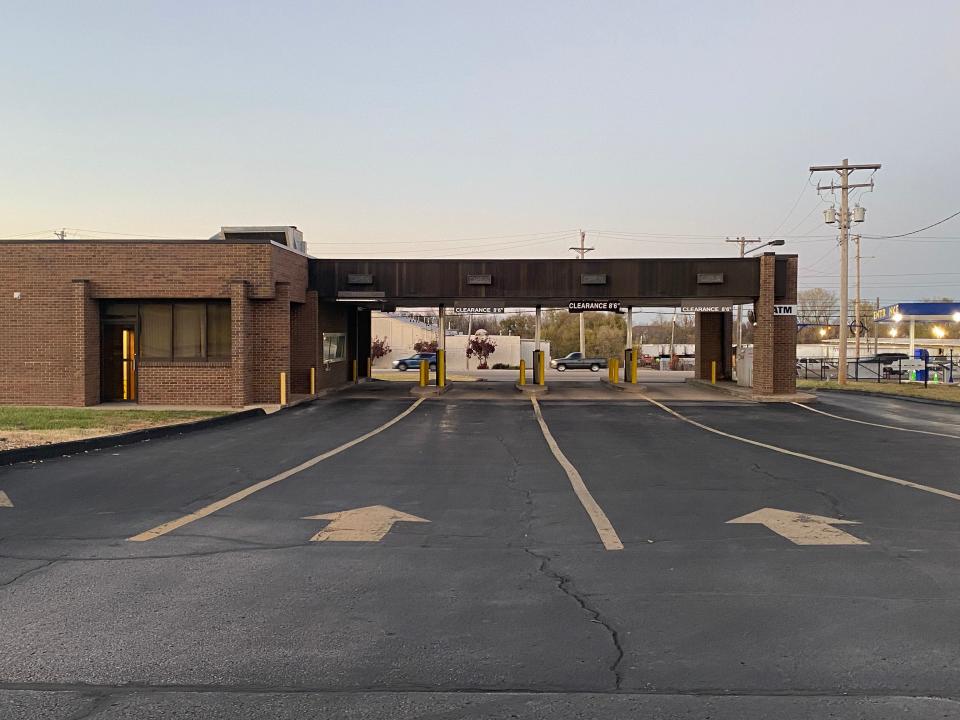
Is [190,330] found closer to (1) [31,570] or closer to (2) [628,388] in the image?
(2) [628,388]

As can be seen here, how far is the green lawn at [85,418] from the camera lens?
687 inches

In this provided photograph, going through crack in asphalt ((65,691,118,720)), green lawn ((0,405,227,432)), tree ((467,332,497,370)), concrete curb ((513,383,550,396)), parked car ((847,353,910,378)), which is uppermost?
tree ((467,332,497,370))

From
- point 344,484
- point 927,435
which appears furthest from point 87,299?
point 927,435

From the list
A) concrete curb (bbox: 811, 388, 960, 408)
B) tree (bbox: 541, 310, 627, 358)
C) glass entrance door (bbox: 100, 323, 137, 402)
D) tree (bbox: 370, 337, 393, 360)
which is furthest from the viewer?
tree (bbox: 541, 310, 627, 358)

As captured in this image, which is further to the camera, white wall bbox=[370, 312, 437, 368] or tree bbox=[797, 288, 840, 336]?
tree bbox=[797, 288, 840, 336]

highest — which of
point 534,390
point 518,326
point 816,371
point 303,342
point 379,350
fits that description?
point 518,326

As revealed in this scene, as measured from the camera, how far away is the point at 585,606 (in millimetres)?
5758

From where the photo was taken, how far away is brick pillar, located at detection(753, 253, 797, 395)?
28.5 metres

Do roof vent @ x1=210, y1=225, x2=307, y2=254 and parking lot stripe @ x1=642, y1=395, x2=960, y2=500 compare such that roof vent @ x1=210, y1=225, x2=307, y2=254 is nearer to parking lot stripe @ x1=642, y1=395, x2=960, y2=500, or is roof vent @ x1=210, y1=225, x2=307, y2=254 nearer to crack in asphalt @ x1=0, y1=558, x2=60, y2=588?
parking lot stripe @ x1=642, y1=395, x2=960, y2=500

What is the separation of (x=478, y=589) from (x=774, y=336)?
Answer: 24.8 metres

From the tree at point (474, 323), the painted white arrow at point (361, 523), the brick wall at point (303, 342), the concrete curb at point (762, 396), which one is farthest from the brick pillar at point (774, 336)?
the tree at point (474, 323)

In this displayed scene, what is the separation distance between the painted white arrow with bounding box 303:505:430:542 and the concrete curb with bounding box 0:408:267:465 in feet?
21.4

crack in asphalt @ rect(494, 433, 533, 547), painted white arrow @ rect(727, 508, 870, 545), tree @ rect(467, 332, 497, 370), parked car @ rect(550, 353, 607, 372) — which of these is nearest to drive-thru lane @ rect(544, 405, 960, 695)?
painted white arrow @ rect(727, 508, 870, 545)

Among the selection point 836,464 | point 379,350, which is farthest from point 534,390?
point 379,350
